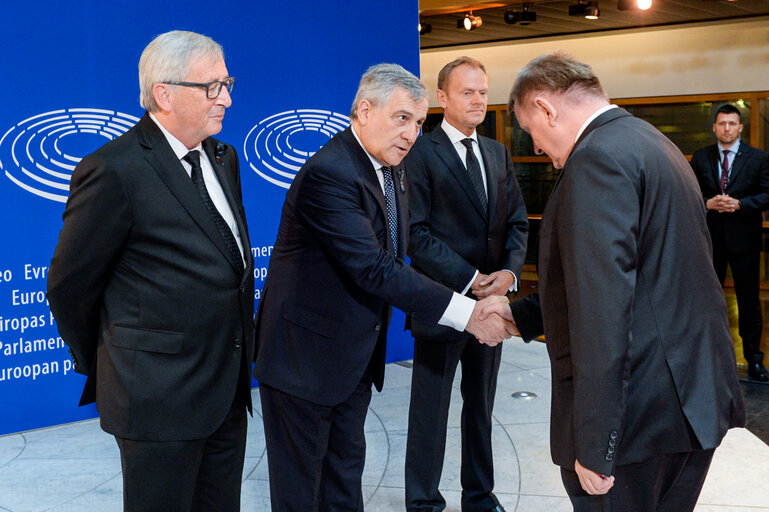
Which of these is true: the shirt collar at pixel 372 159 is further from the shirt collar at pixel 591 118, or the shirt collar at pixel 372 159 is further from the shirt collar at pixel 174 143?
the shirt collar at pixel 591 118

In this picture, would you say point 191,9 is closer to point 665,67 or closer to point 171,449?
point 171,449

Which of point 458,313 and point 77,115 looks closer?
point 458,313

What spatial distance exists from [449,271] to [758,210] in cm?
368

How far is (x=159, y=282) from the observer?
2191 millimetres

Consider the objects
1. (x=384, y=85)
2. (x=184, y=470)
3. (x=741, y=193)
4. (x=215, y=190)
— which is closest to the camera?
(x=184, y=470)

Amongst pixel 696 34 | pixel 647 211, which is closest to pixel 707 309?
pixel 647 211

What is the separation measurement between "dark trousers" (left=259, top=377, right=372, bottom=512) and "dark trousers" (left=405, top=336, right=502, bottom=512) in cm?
63

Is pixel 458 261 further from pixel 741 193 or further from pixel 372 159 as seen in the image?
pixel 741 193

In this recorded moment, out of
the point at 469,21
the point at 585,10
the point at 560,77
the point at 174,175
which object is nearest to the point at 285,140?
the point at 174,175

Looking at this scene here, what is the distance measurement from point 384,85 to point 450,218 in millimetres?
1016

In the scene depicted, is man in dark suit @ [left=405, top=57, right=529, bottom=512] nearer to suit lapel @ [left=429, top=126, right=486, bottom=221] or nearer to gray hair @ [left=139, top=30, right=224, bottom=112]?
suit lapel @ [left=429, top=126, right=486, bottom=221]

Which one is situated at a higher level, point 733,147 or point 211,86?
point 211,86

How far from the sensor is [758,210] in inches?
236

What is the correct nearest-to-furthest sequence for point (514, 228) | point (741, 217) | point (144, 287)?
1. point (144, 287)
2. point (514, 228)
3. point (741, 217)
